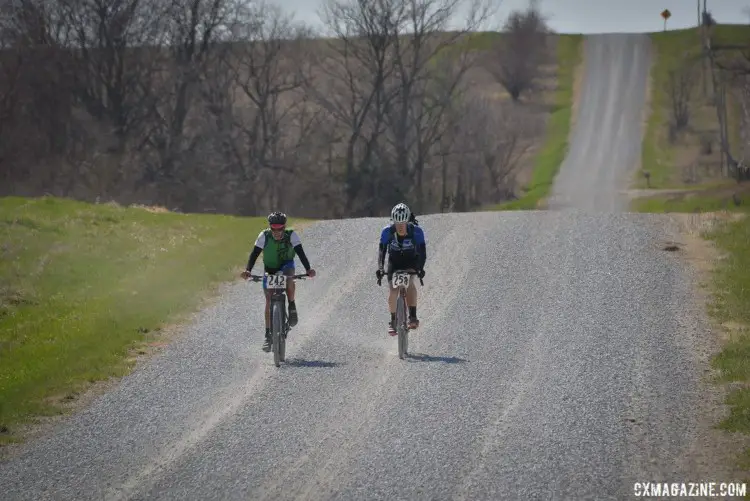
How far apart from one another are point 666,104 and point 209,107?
133 ft

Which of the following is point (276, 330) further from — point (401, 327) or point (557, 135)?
point (557, 135)

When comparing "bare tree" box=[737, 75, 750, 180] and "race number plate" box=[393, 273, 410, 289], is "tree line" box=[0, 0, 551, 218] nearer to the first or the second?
"bare tree" box=[737, 75, 750, 180]

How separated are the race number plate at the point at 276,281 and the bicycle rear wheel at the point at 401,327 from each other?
1.59 metres

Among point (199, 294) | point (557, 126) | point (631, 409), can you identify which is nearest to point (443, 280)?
point (199, 294)

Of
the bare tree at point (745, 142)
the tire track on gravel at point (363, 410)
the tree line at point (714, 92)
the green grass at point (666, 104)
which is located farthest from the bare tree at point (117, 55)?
the tire track on gravel at point (363, 410)

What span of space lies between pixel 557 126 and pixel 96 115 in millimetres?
37019

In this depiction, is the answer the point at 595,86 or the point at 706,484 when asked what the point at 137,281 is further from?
the point at 595,86

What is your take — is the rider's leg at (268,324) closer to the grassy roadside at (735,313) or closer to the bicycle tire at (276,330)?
the bicycle tire at (276,330)

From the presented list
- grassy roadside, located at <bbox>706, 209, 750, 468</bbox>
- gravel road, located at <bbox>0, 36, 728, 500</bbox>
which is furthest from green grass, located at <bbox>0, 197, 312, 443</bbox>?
grassy roadside, located at <bbox>706, 209, 750, 468</bbox>

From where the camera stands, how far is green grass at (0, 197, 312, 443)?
50.2 feet

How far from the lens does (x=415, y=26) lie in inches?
2117

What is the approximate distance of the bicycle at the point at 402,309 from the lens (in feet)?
49.7

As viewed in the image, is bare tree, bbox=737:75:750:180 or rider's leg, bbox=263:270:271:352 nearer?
rider's leg, bbox=263:270:271:352

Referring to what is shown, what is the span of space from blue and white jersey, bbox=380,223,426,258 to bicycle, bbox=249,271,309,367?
1311 millimetres
